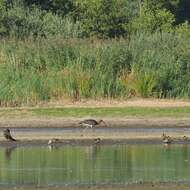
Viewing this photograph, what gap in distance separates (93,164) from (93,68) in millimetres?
13207

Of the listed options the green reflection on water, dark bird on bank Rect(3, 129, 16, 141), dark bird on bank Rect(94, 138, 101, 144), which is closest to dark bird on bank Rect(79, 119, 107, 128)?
dark bird on bank Rect(94, 138, 101, 144)

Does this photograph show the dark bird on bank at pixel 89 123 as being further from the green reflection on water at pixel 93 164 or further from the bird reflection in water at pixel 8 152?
the bird reflection in water at pixel 8 152

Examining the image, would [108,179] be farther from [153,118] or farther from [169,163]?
[153,118]

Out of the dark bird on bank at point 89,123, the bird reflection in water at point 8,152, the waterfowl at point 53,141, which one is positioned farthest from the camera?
the dark bird on bank at point 89,123

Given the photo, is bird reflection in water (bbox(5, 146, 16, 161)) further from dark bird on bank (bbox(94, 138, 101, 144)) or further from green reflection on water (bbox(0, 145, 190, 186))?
dark bird on bank (bbox(94, 138, 101, 144))

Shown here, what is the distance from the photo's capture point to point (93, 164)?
16797 mm

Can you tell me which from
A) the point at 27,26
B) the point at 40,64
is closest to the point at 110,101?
the point at 40,64

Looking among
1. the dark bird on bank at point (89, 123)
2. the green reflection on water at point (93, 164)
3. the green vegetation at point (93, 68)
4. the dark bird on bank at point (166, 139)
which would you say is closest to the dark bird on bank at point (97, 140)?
the green reflection on water at point (93, 164)

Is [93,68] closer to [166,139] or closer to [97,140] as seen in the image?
[97,140]

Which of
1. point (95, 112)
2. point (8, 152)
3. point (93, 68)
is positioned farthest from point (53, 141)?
point (93, 68)

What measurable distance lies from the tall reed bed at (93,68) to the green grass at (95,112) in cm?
147

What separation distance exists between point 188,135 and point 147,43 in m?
10.0

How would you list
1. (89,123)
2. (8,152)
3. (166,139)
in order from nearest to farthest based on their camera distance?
(8,152), (166,139), (89,123)

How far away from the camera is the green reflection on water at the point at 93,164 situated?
15.0 meters
